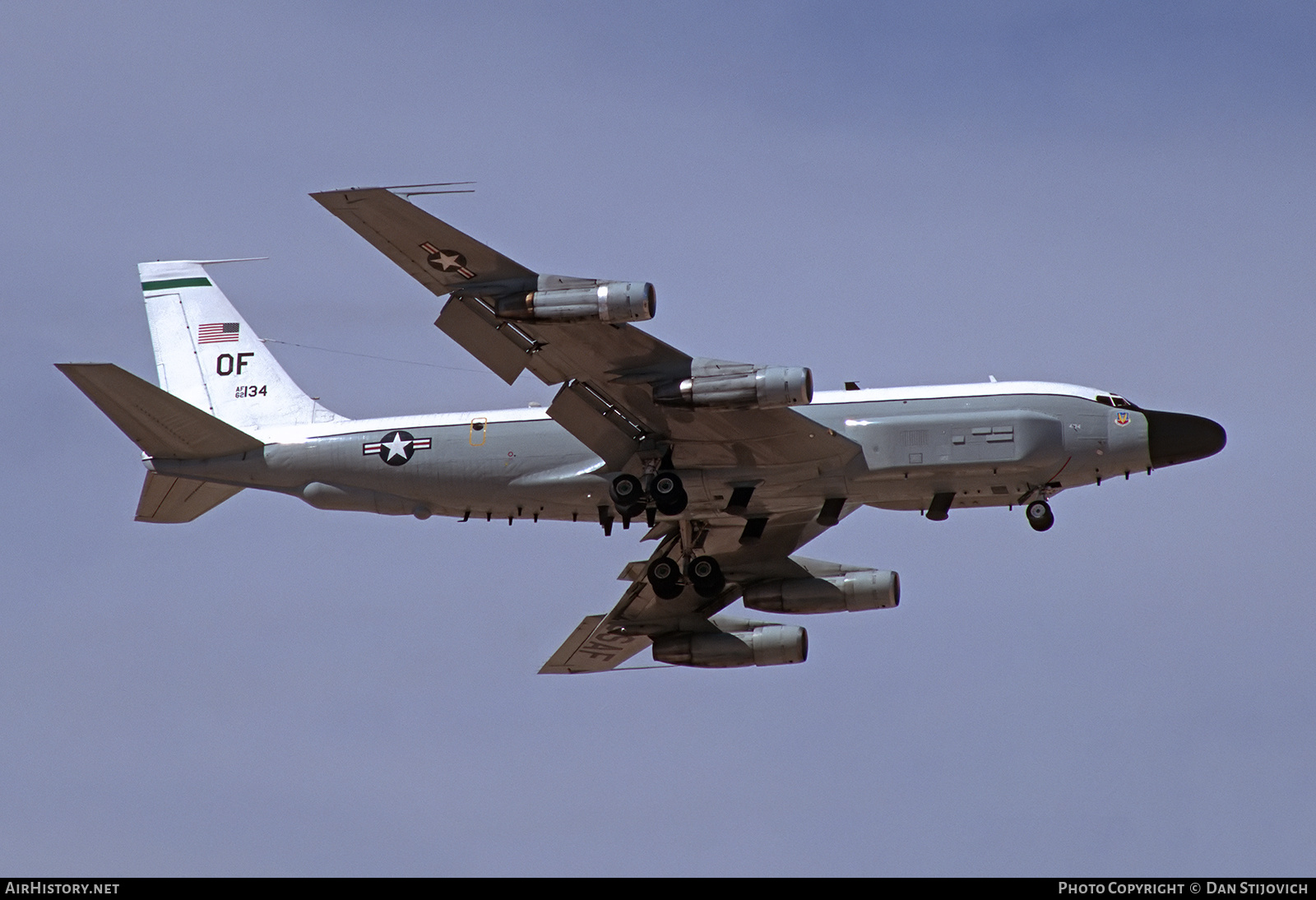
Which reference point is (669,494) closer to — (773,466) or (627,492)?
(627,492)

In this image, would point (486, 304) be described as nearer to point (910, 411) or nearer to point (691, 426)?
point (691, 426)

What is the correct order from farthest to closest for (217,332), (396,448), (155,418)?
(217,332), (396,448), (155,418)

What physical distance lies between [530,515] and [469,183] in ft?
40.7

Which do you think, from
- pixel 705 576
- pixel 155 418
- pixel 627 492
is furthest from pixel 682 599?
pixel 155 418

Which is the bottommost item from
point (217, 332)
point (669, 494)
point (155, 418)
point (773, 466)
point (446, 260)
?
point (669, 494)

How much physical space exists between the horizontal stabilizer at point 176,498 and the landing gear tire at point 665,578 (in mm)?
10231

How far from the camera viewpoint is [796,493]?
43.6m

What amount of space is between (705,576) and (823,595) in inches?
157

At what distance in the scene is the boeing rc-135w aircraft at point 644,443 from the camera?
3922cm

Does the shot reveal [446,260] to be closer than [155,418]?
Yes

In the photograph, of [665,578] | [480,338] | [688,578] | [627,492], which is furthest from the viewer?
[665,578]

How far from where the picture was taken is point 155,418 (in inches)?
1729

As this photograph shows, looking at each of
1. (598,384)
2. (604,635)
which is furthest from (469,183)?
(604,635)

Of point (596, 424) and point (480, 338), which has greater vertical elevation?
point (480, 338)
